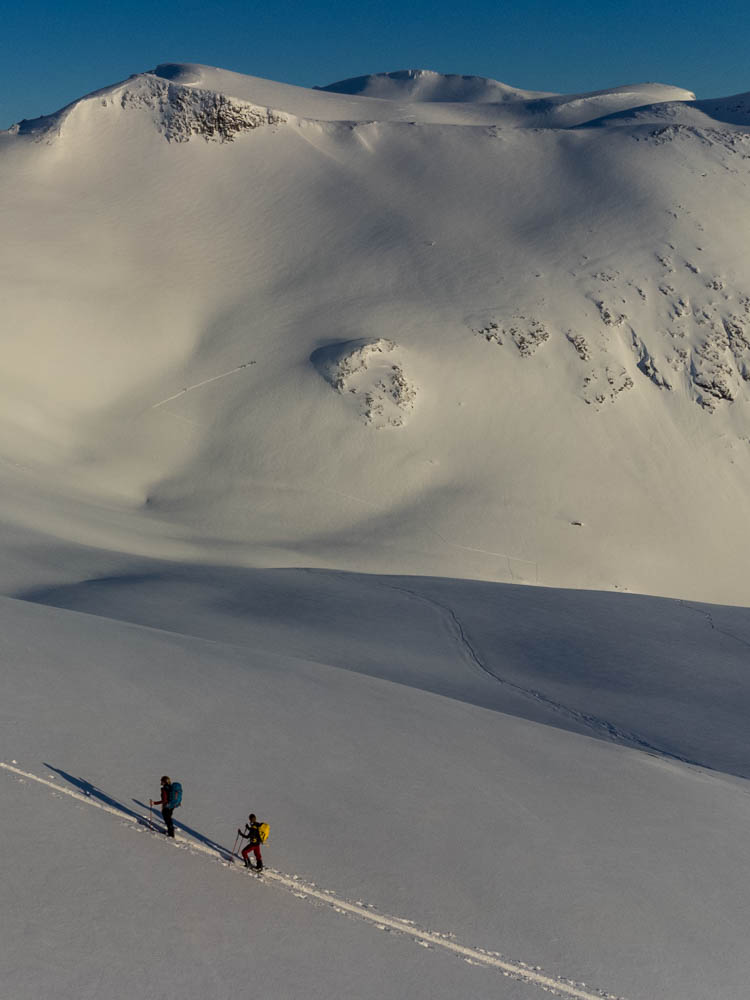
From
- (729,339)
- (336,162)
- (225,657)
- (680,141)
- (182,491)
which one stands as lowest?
(225,657)

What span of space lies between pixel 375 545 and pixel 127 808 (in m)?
32.6

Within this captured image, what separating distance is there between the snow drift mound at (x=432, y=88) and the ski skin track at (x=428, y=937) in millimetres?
128432

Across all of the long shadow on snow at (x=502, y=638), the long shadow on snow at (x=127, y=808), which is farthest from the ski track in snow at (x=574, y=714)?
the long shadow on snow at (x=127, y=808)

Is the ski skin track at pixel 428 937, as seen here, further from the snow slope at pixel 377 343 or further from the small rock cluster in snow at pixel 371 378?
the small rock cluster in snow at pixel 371 378

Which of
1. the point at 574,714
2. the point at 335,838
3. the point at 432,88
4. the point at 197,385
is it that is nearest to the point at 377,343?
the point at 197,385

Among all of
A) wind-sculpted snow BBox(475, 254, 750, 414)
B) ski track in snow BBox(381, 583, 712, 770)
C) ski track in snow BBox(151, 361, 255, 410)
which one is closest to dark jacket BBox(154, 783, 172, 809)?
ski track in snow BBox(381, 583, 712, 770)

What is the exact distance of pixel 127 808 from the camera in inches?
413

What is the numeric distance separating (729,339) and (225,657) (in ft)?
173

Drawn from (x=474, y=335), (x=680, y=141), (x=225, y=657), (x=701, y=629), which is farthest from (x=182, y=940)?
(x=680, y=141)

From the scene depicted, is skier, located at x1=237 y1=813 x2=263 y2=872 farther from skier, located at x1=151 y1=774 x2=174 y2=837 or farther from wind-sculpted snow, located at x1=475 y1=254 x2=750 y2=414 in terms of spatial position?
wind-sculpted snow, located at x1=475 y1=254 x2=750 y2=414

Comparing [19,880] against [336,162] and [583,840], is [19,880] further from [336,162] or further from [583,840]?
[336,162]

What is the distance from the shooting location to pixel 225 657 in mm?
17172

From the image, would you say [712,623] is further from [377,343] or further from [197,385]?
[197,385]

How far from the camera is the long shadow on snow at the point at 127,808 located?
10211 millimetres
